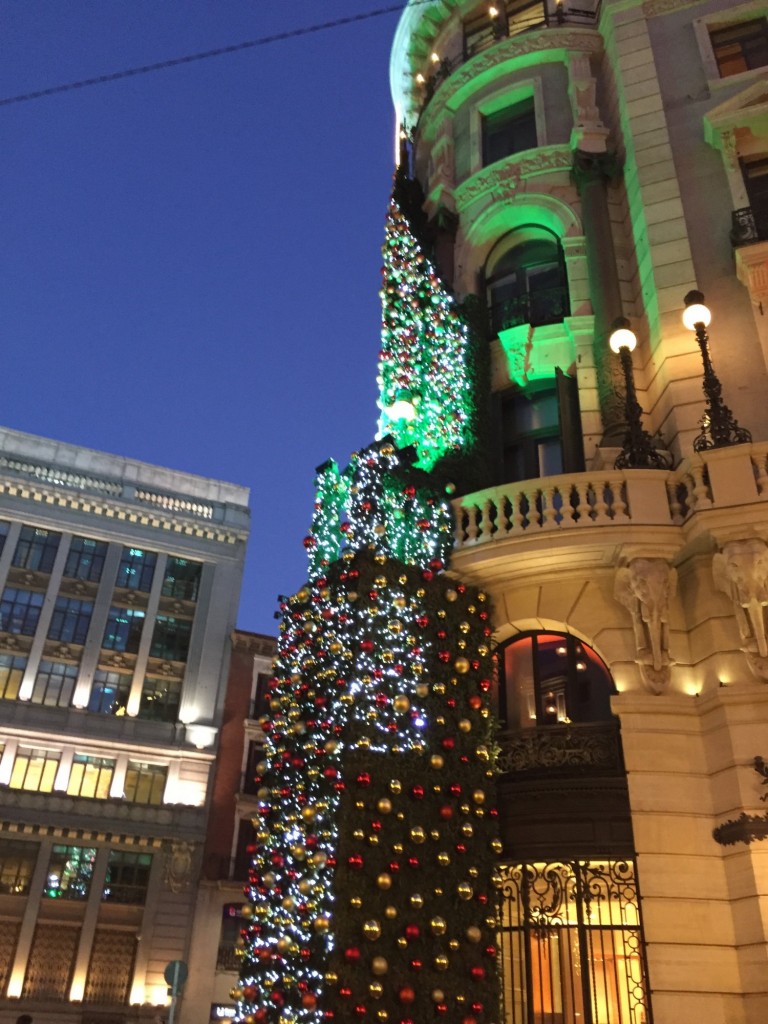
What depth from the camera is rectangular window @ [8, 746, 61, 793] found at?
1387 inches

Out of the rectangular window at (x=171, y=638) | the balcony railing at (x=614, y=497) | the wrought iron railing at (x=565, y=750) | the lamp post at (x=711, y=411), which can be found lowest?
the wrought iron railing at (x=565, y=750)

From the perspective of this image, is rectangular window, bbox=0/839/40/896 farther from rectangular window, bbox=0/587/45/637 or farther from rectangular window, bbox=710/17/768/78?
rectangular window, bbox=710/17/768/78

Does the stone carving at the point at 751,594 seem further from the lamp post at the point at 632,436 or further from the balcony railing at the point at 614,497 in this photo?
the lamp post at the point at 632,436

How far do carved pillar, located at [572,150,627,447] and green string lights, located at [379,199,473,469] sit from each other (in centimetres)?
269

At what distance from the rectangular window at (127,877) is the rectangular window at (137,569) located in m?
12.6

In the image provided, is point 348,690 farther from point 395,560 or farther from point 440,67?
point 440,67

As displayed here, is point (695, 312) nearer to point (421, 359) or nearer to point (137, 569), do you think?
point (421, 359)

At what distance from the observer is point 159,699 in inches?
1547

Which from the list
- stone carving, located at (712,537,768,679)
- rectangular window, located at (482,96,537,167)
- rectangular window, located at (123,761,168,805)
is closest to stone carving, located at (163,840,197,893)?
rectangular window, located at (123,761,168,805)

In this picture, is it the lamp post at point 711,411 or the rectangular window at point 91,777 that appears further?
the rectangular window at point 91,777

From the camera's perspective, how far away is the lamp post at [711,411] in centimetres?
1262

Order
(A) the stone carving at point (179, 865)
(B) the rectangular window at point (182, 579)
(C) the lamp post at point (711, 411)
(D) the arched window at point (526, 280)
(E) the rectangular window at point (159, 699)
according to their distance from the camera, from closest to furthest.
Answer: (C) the lamp post at point (711, 411)
(D) the arched window at point (526, 280)
(A) the stone carving at point (179, 865)
(E) the rectangular window at point (159, 699)
(B) the rectangular window at point (182, 579)

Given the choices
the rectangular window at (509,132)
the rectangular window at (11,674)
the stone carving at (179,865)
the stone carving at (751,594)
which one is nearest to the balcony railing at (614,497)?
the stone carving at (751,594)

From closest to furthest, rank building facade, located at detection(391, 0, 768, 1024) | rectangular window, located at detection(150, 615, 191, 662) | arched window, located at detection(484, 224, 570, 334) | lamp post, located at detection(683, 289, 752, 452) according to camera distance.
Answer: building facade, located at detection(391, 0, 768, 1024)
lamp post, located at detection(683, 289, 752, 452)
arched window, located at detection(484, 224, 570, 334)
rectangular window, located at detection(150, 615, 191, 662)
